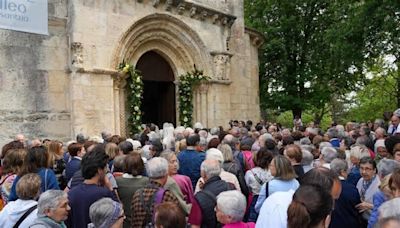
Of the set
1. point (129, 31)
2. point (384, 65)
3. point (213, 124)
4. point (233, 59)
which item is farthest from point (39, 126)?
point (384, 65)

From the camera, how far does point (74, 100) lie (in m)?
12.6

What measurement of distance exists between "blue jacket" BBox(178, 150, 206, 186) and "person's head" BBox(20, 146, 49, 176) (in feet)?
7.15

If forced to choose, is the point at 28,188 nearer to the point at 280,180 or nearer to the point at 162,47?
the point at 280,180

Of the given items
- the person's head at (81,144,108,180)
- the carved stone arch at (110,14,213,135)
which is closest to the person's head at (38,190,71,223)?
the person's head at (81,144,108,180)

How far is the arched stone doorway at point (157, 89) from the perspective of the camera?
1611cm

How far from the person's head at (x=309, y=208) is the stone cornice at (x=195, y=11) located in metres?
11.9

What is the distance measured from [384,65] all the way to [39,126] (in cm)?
2254

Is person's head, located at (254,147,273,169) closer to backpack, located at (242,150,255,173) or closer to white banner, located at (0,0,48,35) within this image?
backpack, located at (242,150,255,173)

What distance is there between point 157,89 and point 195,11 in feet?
11.4

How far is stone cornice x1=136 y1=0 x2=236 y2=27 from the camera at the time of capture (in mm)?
14867

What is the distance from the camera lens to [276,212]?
12.6 ft

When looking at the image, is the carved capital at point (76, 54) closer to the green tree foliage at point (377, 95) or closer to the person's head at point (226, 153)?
the person's head at point (226, 153)

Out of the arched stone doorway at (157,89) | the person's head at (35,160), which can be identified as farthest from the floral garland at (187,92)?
the person's head at (35,160)

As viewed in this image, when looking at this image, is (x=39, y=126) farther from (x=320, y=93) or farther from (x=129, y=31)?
(x=320, y=93)
